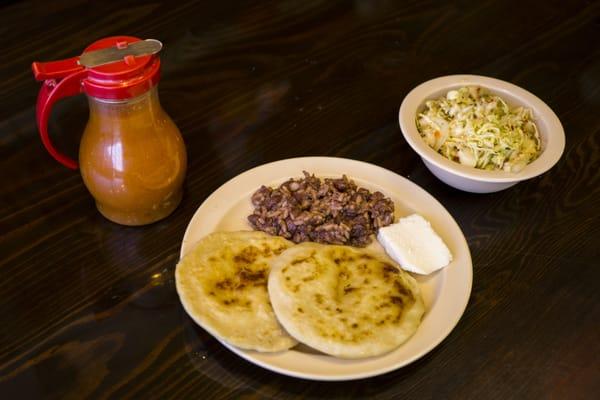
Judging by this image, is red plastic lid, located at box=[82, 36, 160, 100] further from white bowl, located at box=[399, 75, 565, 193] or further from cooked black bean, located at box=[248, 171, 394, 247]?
white bowl, located at box=[399, 75, 565, 193]

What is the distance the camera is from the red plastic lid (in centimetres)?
126

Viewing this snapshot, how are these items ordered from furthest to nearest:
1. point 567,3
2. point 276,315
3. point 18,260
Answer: point 567,3, point 18,260, point 276,315

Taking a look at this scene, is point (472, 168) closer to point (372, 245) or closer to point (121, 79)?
point (372, 245)

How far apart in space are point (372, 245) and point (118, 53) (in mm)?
771

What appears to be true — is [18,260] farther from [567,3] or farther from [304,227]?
[567,3]

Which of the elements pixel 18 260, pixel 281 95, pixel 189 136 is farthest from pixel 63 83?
pixel 281 95

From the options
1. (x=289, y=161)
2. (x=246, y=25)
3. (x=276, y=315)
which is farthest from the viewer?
(x=246, y=25)

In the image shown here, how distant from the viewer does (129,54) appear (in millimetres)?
→ 1280

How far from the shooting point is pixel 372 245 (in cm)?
153

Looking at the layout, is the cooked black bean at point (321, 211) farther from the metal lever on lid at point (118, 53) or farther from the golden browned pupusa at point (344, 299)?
the metal lever on lid at point (118, 53)

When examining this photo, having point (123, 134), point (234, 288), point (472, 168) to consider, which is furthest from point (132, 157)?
point (472, 168)

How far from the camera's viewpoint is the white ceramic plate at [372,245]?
121cm

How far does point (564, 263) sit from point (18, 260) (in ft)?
4.62

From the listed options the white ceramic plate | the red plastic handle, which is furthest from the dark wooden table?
the red plastic handle
